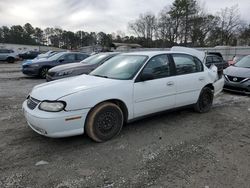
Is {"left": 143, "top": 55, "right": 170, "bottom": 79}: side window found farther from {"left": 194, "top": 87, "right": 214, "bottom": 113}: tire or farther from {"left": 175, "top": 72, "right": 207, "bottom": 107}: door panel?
{"left": 194, "top": 87, "right": 214, "bottom": 113}: tire

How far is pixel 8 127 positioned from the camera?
4.71m

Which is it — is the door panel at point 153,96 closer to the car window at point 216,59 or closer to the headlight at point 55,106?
the headlight at point 55,106

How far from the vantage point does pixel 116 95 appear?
4.01 meters

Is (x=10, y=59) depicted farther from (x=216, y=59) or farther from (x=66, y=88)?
(x=66, y=88)

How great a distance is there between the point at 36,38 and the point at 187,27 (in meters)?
61.3

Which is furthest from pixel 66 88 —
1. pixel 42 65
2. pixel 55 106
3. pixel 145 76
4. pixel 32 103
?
pixel 42 65

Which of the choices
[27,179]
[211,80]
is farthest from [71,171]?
[211,80]

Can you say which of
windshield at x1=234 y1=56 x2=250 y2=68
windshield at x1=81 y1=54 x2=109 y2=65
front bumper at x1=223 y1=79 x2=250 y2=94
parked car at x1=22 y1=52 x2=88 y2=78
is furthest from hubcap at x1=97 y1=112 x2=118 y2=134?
parked car at x1=22 y1=52 x2=88 y2=78

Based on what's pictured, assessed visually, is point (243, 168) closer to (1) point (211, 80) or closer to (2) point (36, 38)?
(1) point (211, 80)

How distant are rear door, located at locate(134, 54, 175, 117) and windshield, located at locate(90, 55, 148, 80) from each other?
170mm

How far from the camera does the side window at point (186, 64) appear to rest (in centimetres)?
508

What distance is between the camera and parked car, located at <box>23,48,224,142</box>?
142 inches

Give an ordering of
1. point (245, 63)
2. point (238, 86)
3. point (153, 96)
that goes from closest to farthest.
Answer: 1. point (153, 96)
2. point (238, 86)
3. point (245, 63)

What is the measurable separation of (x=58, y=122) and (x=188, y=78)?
3.00 m
